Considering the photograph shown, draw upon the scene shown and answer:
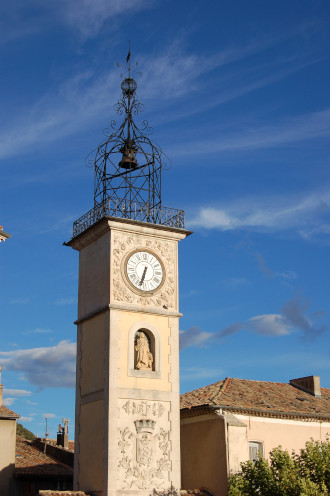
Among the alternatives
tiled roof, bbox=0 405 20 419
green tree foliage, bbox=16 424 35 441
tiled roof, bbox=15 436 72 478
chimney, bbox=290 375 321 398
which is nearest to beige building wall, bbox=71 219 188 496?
tiled roof, bbox=0 405 20 419

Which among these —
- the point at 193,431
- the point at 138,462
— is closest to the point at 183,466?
the point at 193,431

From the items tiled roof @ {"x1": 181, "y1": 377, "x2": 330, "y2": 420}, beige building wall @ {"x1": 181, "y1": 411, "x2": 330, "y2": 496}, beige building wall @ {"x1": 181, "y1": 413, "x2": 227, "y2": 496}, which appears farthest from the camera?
tiled roof @ {"x1": 181, "y1": 377, "x2": 330, "y2": 420}

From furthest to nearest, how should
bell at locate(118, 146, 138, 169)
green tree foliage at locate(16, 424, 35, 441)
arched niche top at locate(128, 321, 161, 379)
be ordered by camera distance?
green tree foliage at locate(16, 424, 35, 441) < bell at locate(118, 146, 138, 169) < arched niche top at locate(128, 321, 161, 379)

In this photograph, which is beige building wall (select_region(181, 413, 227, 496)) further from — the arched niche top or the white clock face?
the white clock face

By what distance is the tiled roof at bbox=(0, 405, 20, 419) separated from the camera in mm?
34431

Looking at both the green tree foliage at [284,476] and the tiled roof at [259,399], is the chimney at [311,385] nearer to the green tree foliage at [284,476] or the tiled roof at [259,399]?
the tiled roof at [259,399]

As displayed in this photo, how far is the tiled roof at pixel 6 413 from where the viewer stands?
1356 inches

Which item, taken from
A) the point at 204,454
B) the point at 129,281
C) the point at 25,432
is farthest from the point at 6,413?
the point at 25,432

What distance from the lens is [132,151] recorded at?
32.8m

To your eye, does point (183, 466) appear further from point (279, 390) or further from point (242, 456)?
point (279, 390)

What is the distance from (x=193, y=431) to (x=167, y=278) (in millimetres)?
6553

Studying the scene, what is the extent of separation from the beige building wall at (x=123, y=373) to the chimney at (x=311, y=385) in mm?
9069

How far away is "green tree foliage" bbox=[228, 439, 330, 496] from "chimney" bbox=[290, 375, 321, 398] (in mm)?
9491

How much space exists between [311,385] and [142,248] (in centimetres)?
1171
